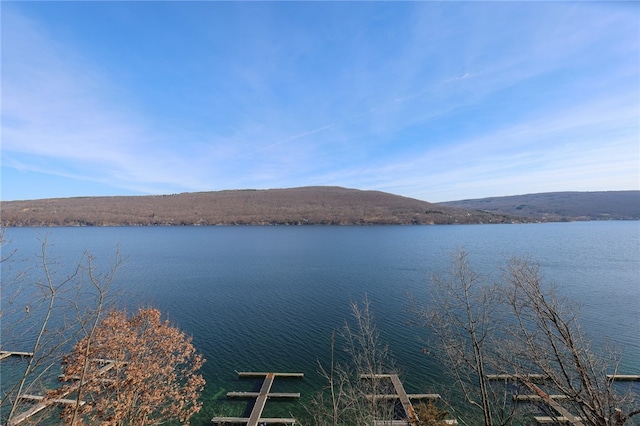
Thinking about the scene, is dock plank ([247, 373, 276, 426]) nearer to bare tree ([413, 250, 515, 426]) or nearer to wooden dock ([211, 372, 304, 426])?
wooden dock ([211, 372, 304, 426])

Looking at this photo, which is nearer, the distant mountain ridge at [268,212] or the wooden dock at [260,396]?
the wooden dock at [260,396]

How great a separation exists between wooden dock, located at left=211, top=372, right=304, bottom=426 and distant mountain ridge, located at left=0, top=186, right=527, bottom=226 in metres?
134

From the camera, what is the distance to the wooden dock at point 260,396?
15.9 metres

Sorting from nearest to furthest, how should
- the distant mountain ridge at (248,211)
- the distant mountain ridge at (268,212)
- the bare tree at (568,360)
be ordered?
the bare tree at (568,360)
the distant mountain ridge at (248,211)
the distant mountain ridge at (268,212)

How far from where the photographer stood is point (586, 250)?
63375 millimetres

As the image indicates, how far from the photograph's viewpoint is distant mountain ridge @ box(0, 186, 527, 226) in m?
156

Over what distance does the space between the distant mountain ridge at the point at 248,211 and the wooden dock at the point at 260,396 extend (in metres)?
134

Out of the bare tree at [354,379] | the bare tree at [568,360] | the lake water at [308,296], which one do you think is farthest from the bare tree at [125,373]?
the bare tree at [568,360]

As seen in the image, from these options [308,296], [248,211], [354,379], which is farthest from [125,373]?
[248,211]

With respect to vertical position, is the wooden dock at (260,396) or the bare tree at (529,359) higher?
the bare tree at (529,359)

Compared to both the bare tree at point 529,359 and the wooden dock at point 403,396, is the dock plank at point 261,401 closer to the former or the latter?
the wooden dock at point 403,396

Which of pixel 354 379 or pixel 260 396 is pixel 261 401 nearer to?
pixel 260 396

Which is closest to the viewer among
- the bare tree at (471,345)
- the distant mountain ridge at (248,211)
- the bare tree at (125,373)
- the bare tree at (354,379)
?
the bare tree at (125,373)

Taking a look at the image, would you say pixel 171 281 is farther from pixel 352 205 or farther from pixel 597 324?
pixel 352 205
